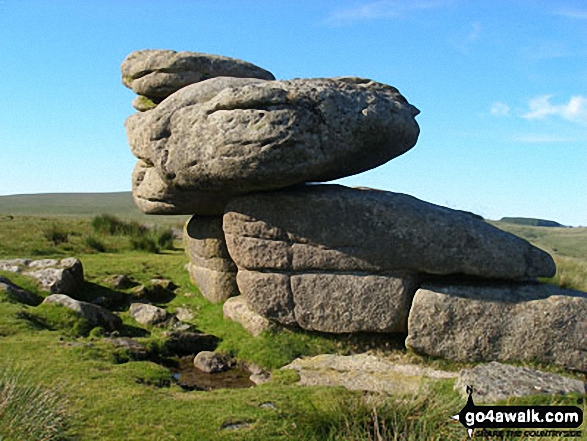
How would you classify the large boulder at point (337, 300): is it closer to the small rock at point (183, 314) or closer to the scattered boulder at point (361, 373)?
the scattered boulder at point (361, 373)

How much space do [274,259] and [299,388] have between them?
4002 millimetres

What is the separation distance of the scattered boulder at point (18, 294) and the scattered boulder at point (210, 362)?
5.01 meters

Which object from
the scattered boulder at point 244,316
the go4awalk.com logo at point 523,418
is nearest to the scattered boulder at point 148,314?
the scattered boulder at point 244,316

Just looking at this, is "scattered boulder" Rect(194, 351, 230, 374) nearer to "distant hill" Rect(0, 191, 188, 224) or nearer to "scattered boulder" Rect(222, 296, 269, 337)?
"scattered boulder" Rect(222, 296, 269, 337)

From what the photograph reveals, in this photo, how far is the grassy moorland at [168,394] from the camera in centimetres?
746

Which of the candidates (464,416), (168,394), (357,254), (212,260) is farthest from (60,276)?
(464,416)

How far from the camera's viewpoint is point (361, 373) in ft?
39.3

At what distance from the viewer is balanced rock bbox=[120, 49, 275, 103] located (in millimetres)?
15242

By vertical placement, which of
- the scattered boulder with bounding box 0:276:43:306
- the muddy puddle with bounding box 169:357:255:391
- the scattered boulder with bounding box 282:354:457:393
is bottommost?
the muddy puddle with bounding box 169:357:255:391

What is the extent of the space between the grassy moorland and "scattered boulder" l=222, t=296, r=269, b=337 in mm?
197

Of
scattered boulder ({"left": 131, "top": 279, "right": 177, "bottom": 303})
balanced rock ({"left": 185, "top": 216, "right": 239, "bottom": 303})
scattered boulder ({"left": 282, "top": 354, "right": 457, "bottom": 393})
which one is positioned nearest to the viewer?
scattered boulder ({"left": 282, "top": 354, "right": 457, "bottom": 393})

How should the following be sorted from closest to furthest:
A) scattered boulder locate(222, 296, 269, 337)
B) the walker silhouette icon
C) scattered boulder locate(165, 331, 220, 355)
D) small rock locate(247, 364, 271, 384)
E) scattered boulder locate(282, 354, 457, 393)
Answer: the walker silhouette icon, scattered boulder locate(282, 354, 457, 393), small rock locate(247, 364, 271, 384), scattered boulder locate(165, 331, 220, 355), scattered boulder locate(222, 296, 269, 337)

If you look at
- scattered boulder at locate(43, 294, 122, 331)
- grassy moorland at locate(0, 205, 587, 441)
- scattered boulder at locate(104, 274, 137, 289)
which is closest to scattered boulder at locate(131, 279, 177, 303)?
grassy moorland at locate(0, 205, 587, 441)

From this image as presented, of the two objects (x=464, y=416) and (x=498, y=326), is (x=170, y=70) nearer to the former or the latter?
(x=498, y=326)
